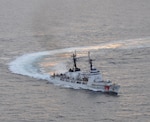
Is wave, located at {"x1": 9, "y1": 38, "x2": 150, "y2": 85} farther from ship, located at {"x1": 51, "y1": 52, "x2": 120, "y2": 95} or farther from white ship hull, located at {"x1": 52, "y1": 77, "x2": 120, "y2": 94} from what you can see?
ship, located at {"x1": 51, "y1": 52, "x2": 120, "y2": 95}

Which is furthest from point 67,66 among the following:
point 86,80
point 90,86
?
point 90,86

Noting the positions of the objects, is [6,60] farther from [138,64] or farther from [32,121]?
[32,121]

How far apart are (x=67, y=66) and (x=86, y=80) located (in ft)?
45.2

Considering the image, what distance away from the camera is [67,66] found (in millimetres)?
133250

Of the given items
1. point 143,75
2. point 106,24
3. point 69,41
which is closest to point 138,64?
point 143,75

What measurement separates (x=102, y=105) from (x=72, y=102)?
5.43 meters

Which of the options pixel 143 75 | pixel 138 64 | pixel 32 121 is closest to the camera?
pixel 32 121

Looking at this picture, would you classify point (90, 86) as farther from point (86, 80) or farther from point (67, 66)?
point (67, 66)

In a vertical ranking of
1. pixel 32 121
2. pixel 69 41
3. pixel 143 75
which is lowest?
pixel 32 121

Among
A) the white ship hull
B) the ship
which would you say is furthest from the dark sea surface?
the ship

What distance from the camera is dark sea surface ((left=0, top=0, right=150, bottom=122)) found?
102 meters

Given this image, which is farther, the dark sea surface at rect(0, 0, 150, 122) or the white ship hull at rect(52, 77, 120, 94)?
the white ship hull at rect(52, 77, 120, 94)

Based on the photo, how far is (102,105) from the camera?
106 m

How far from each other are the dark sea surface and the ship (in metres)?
1.71
